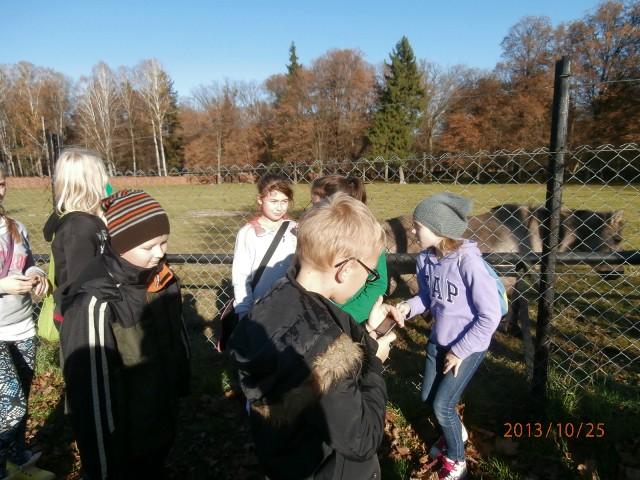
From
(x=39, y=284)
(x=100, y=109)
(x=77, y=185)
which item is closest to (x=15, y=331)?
(x=39, y=284)

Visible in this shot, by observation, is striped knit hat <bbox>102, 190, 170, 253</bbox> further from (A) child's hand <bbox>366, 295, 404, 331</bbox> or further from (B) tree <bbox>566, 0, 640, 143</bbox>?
(B) tree <bbox>566, 0, 640, 143</bbox>

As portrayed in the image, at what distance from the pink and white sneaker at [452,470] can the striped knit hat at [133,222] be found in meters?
2.03

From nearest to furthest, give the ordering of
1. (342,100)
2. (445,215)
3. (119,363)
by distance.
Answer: (119,363)
(445,215)
(342,100)

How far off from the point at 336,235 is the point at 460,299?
115 cm

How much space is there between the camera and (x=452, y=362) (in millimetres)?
2164

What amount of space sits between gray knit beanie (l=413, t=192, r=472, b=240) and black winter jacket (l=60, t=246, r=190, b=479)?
4.48 ft

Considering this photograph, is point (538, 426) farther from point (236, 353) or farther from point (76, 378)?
point (76, 378)

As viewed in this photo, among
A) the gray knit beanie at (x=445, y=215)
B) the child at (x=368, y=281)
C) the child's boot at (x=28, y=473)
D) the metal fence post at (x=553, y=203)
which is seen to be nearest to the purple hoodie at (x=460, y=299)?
the gray knit beanie at (x=445, y=215)

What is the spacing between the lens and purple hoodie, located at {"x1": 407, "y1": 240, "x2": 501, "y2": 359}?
2.08 m

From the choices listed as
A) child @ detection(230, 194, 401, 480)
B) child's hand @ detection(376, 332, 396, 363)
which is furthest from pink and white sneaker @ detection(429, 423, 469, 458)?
child's hand @ detection(376, 332, 396, 363)

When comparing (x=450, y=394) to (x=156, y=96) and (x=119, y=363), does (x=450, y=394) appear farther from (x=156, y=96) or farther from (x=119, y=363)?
(x=156, y=96)

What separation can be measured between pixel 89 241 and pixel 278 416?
1340 mm

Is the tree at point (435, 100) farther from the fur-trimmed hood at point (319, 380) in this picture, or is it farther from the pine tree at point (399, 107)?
the fur-trimmed hood at point (319, 380)

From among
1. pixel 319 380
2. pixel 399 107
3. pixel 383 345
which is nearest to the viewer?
pixel 319 380
